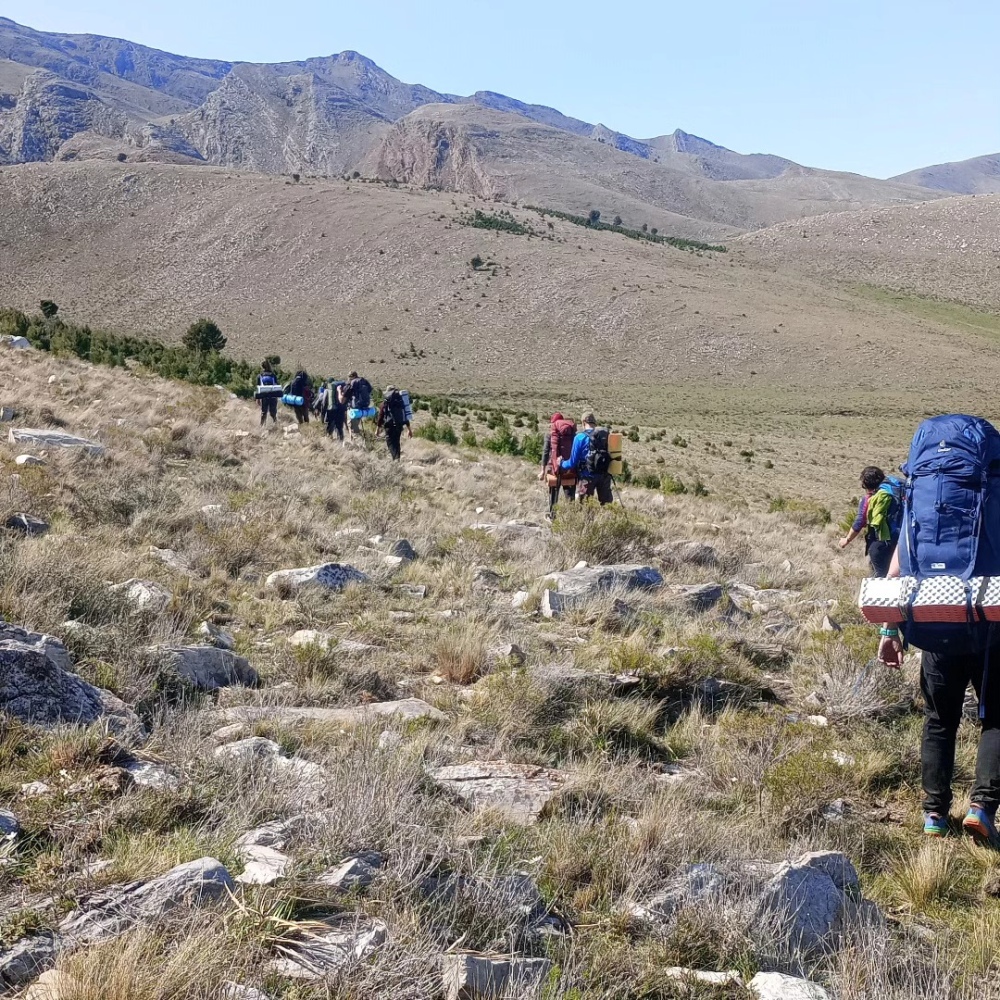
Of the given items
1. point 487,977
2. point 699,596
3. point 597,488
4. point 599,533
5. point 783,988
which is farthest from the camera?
point 597,488

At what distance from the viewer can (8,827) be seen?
8.56 ft

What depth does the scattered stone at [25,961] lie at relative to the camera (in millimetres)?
2055

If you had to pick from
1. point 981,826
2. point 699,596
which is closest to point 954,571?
point 981,826

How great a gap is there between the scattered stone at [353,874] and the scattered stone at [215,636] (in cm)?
262

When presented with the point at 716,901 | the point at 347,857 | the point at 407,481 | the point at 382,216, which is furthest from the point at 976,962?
the point at 382,216

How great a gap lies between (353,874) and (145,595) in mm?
3341

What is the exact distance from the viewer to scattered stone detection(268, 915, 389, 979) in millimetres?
2197

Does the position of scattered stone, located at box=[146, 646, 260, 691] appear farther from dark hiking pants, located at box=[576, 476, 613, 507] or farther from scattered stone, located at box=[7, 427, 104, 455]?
dark hiking pants, located at box=[576, 476, 613, 507]

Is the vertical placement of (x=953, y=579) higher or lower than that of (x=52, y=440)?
higher

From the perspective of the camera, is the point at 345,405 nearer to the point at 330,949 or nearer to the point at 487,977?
the point at 330,949

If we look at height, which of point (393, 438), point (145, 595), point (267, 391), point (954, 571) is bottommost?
point (145, 595)

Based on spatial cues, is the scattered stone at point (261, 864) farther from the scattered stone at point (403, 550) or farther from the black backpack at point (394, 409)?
the black backpack at point (394, 409)

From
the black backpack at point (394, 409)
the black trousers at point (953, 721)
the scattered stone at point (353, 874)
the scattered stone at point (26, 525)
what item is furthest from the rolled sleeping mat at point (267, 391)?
the scattered stone at point (353, 874)

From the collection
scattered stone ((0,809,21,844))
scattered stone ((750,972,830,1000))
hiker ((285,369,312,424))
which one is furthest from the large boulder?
hiker ((285,369,312,424))
